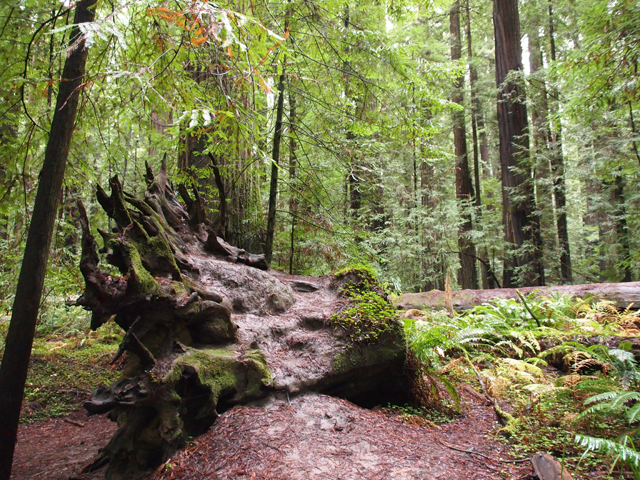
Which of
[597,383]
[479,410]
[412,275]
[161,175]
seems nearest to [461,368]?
[479,410]

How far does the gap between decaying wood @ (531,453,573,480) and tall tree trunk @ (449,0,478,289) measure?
1140 cm

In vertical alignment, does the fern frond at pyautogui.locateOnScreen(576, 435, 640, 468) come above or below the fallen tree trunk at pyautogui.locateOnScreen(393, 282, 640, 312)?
below

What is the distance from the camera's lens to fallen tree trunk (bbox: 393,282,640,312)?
22.0 ft

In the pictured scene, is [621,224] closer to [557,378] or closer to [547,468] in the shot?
[557,378]

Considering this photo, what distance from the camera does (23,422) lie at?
4.61 meters

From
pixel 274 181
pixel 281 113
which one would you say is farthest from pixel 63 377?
pixel 281 113

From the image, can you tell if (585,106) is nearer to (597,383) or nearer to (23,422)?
(597,383)

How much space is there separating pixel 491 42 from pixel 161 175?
Answer: 21747 millimetres

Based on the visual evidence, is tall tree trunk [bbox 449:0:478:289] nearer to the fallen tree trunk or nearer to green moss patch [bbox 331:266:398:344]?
the fallen tree trunk

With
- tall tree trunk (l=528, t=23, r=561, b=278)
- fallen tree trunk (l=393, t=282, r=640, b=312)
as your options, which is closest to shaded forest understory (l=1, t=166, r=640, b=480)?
fallen tree trunk (l=393, t=282, r=640, b=312)

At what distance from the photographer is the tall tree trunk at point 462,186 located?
1353 cm

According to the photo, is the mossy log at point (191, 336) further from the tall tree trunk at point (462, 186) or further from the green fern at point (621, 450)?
the tall tree trunk at point (462, 186)

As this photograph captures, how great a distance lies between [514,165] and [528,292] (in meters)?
4.90

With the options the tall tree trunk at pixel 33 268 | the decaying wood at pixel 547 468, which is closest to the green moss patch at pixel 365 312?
the decaying wood at pixel 547 468
